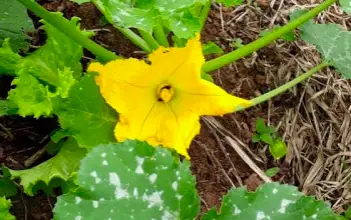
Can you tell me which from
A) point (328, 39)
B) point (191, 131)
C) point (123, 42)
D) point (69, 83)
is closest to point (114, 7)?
point (69, 83)

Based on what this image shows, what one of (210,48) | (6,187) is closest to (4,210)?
(6,187)

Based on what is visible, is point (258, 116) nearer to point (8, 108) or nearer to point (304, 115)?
point (304, 115)

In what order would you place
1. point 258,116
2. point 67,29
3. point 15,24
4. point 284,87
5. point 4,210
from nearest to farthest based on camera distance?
point 4,210 < point 67,29 < point 15,24 < point 284,87 < point 258,116

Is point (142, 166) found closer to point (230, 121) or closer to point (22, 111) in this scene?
point (22, 111)

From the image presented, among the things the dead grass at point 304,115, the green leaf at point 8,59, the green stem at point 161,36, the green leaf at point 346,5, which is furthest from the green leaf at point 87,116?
the green leaf at point 346,5

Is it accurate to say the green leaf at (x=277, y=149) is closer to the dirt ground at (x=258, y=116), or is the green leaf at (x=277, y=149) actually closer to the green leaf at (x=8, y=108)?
the dirt ground at (x=258, y=116)
